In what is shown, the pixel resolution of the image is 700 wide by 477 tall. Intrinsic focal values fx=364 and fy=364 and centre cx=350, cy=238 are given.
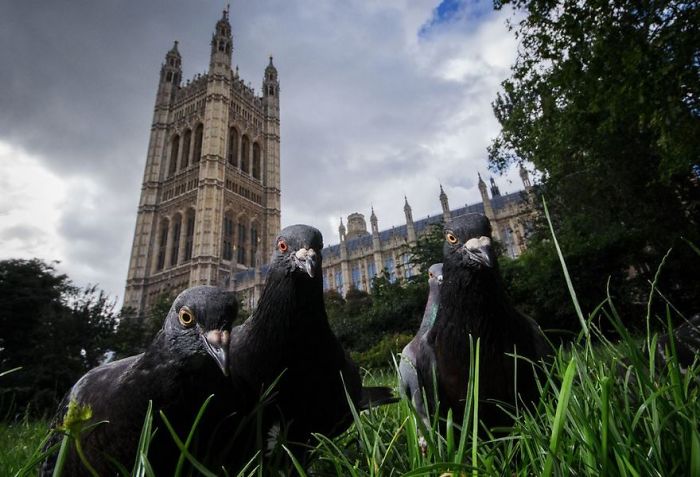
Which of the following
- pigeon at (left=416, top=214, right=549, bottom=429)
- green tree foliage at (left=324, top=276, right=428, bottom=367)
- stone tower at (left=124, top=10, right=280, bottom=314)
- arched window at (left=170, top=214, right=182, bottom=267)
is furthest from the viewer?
arched window at (left=170, top=214, right=182, bottom=267)

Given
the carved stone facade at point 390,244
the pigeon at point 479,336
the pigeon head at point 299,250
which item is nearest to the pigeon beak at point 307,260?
the pigeon head at point 299,250

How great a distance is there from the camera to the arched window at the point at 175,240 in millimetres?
53828

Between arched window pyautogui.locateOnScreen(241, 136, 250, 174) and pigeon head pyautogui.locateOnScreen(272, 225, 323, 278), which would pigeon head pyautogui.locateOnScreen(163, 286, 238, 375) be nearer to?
pigeon head pyautogui.locateOnScreen(272, 225, 323, 278)

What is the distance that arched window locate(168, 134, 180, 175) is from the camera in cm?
5967

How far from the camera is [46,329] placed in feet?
40.5

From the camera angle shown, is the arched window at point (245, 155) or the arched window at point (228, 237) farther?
the arched window at point (245, 155)

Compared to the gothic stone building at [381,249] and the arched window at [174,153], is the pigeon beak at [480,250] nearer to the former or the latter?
the gothic stone building at [381,249]

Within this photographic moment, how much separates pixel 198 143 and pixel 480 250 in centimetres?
6374

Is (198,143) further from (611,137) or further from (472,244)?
(472,244)

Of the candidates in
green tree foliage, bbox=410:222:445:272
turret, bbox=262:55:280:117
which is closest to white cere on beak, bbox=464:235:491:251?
green tree foliage, bbox=410:222:445:272

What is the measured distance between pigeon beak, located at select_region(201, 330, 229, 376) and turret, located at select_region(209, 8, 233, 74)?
65.7 meters

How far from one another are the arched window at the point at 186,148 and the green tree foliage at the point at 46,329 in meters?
46.9

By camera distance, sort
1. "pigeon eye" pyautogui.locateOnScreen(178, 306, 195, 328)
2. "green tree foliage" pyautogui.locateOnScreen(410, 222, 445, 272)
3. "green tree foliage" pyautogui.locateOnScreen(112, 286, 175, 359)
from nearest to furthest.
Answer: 1. "pigeon eye" pyautogui.locateOnScreen(178, 306, 195, 328)
2. "green tree foliage" pyautogui.locateOnScreen(410, 222, 445, 272)
3. "green tree foliage" pyautogui.locateOnScreen(112, 286, 175, 359)

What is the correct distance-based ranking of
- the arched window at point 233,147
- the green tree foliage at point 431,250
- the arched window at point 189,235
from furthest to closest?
1. the arched window at point 233,147
2. the arched window at point 189,235
3. the green tree foliage at point 431,250
